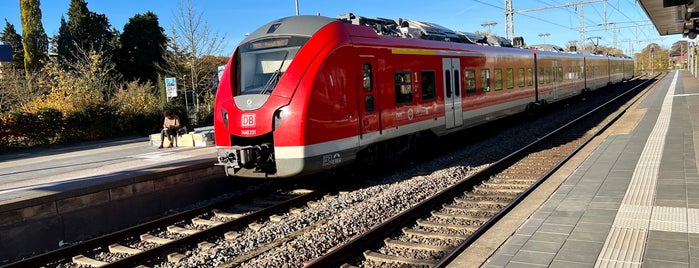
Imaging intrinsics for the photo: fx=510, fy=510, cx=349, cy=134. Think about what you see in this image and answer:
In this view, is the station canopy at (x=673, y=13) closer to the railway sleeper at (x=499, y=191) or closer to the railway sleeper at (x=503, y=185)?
Answer: the railway sleeper at (x=503, y=185)

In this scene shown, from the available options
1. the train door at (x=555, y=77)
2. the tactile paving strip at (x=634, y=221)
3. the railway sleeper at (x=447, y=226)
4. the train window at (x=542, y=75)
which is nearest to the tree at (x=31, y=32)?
the train window at (x=542, y=75)

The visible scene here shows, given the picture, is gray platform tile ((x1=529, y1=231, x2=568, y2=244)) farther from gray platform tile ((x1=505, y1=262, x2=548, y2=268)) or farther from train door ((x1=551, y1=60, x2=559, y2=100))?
train door ((x1=551, y1=60, x2=559, y2=100))

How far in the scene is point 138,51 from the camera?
39.6 meters

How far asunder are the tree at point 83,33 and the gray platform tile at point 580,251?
3760 centimetres

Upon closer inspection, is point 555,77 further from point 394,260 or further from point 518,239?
point 394,260

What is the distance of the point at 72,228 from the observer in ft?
24.9

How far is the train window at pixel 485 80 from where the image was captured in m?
13.9

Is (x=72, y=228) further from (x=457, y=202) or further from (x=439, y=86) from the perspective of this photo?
(x=439, y=86)

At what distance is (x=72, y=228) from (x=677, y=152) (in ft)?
35.7

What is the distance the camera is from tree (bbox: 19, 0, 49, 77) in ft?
112

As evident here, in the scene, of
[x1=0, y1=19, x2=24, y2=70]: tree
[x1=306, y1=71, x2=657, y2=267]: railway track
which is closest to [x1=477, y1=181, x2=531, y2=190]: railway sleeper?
[x1=306, y1=71, x2=657, y2=267]: railway track

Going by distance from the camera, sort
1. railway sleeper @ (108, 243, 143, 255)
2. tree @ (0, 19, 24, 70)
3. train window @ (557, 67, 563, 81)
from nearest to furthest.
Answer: railway sleeper @ (108, 243, 143, 255)
train window @ (557, 67, 563, 81)
tree @ (0, 19, 24, 70)

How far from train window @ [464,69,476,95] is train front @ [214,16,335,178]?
5195 millimetres

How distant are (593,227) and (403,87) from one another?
5240 mm
